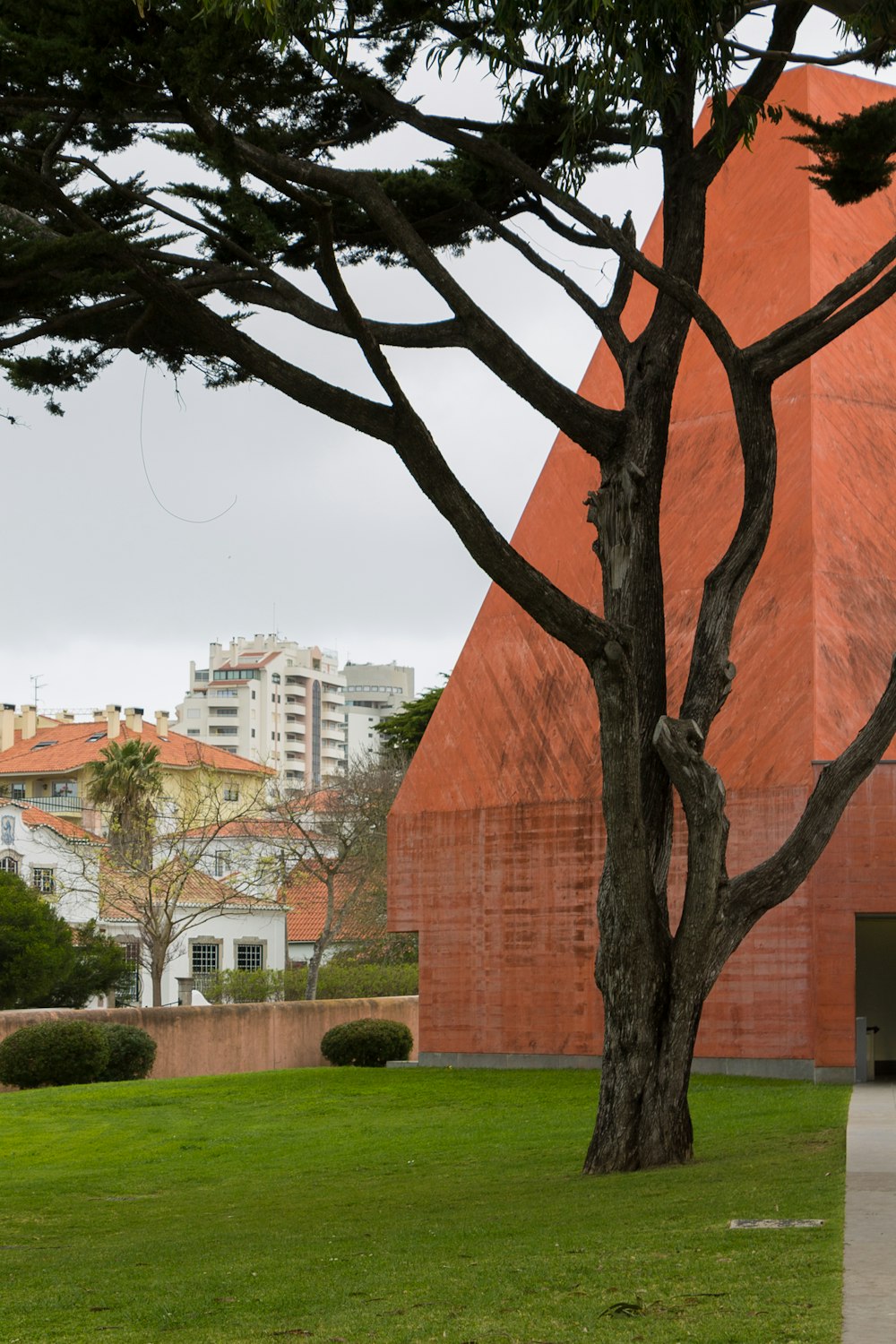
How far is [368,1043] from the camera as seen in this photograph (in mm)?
29266

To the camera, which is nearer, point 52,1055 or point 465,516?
point 465,516

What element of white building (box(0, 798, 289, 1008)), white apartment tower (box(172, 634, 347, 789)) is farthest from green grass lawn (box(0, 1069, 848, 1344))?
white apartment tower (box(172, 634, 347, 789))

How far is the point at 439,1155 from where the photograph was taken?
51.0 ft

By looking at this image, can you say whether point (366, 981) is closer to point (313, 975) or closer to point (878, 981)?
point (313, 975)

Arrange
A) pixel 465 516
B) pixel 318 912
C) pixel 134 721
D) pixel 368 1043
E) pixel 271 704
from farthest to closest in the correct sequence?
pixel 271 704 → pixel 134 721 → pixel 318 912 → pixel 368 1043 → pixel 465 516

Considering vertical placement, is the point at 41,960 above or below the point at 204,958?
above

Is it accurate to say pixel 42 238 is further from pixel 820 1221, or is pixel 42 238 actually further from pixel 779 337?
pixel 820 1221

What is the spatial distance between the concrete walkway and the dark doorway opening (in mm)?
10990

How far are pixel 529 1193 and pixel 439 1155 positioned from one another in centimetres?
400

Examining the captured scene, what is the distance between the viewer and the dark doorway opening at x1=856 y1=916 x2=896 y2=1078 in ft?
84.6

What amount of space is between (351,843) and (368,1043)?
674 inches

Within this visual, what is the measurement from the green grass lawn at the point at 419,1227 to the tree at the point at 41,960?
758 inches

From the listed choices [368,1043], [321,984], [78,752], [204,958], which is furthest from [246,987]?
[78,752]

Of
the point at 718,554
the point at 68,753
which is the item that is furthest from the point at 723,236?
the point at 68,753
